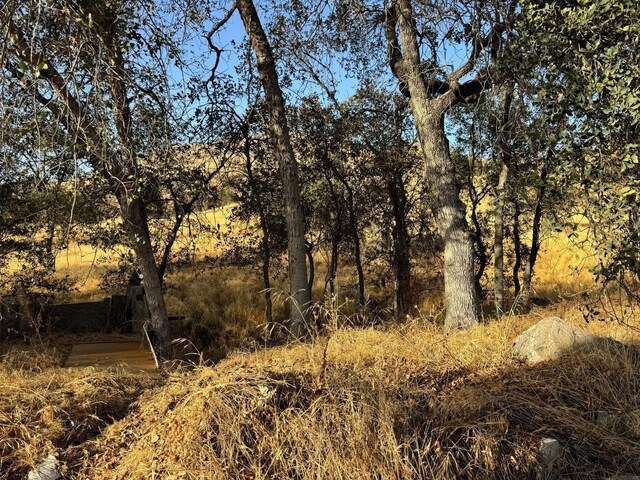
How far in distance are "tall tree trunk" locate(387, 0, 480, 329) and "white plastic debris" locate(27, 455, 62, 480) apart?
16.8 feet

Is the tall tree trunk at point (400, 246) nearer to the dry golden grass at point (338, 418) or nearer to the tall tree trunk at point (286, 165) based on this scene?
the tall tree trunk at point (286, 165)

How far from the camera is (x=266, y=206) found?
13.0m

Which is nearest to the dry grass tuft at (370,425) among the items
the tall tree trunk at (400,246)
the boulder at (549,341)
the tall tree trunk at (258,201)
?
the boulder at (549,341)

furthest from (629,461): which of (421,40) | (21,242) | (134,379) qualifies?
(21,242)

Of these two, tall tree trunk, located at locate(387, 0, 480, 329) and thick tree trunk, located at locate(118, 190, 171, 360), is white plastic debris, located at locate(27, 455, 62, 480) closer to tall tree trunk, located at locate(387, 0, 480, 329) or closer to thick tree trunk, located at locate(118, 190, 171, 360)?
thick tree trunk, located at locate(118, 190, 171, 360)

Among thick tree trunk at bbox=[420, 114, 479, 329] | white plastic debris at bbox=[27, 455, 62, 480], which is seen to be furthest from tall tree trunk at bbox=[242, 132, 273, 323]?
white plastic debris at bbox=[27, 455, 62, 480]

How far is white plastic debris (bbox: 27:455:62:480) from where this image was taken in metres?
3.35

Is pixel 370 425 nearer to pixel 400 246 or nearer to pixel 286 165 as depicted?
pixel 286 165

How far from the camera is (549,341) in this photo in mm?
5180

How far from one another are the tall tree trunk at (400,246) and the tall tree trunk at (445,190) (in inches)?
180

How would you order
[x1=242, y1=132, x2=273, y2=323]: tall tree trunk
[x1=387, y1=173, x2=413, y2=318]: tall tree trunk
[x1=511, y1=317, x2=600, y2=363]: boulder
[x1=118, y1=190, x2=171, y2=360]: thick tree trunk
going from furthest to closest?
[x1=387, y1=173, x2=413, y2=318]: tall tree trunk
[x1=242, y1=132, x2=273, y2=323]: tall tree trunk
[x1=118, y1=190, x2=171, y2=360]: thick tree trunk
[x1=511, y1=317, x2=600, y2=363]: boulder

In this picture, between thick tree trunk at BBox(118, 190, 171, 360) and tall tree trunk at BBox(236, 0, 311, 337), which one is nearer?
thick tree trunk at BBox(118, 190, 171, 360)

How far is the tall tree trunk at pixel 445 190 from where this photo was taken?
7.48m

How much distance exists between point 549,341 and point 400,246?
26.2ft
